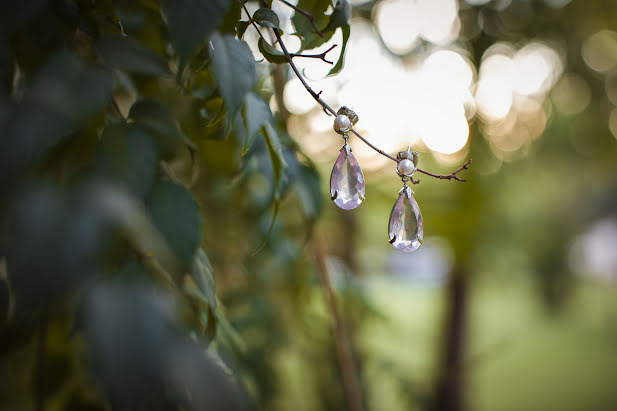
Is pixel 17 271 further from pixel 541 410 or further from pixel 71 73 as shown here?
pixel 541 410

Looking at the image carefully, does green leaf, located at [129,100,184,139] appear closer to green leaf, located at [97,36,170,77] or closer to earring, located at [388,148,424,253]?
green leaf, located at [97,36,170,77]

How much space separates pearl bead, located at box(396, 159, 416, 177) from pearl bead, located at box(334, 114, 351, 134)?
0.04 meters

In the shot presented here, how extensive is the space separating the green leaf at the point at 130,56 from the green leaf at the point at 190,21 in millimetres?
36

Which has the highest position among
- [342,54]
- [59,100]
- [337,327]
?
[342,54]

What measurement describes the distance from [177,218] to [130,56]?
0.08m

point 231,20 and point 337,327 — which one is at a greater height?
point 231,20

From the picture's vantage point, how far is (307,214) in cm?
32

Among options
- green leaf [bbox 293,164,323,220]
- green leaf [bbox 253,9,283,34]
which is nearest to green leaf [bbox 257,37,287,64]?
green leaf [bbox 253,9,283,34]

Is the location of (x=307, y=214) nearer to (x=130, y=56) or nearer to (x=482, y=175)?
(x=130, y=56)

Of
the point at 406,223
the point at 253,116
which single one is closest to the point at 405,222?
the point at 406,223

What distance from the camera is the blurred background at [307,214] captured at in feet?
0.39

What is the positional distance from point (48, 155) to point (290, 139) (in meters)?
0.20

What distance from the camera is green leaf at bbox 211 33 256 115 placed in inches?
6.7

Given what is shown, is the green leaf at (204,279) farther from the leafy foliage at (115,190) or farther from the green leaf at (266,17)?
the green leaf at (266,17)
